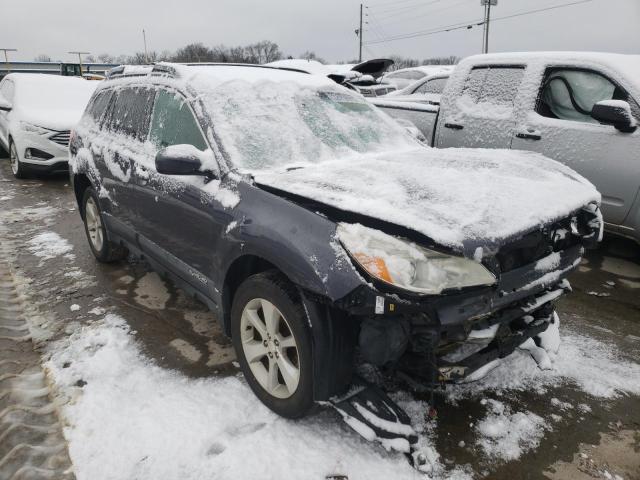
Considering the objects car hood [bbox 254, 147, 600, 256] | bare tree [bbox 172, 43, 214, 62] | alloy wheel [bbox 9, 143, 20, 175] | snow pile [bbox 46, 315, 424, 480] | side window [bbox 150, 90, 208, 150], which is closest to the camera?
car hood [bbox 254, 147, 600, 256]

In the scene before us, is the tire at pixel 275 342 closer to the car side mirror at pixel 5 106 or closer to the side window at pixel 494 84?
the side window at pixel 494 84

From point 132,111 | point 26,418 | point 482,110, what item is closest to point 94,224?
point 132,111

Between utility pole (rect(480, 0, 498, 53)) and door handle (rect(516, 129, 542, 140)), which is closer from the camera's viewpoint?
door handle (rect(516, 129, 542, 140))

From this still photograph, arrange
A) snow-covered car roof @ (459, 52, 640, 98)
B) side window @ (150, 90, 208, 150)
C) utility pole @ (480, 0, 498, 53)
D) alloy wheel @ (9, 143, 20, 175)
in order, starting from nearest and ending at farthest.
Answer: side window @ (150, 90, 208, 150) < snow-covered car roof @ (459, 52, 640, 98) < alloy wheel @ (9, 143, 20, 175) < utility pole @ (480, 0, 498, 53)

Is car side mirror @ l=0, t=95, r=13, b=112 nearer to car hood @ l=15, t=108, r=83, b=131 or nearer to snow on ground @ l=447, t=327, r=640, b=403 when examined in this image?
car hood @ l=15, t=108, r=83, b=131

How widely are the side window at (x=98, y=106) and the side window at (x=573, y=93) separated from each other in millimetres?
4218

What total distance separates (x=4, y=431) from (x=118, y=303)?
1.51m

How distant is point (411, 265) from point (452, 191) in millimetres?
560

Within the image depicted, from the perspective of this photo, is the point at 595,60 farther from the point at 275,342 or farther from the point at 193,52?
the point at 193,52

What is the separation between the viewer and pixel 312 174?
8.21 feet

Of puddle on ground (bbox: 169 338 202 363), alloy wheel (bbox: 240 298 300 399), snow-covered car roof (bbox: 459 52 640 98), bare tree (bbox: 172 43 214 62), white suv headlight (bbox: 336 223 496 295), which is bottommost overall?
puddle on ground (bbox: 169 338 202 363)

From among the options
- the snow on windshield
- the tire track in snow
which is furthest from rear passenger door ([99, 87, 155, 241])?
the tire track in snow

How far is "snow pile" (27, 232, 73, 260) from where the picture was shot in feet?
16.1

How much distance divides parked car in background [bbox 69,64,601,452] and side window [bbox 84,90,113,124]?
42.1 inches
